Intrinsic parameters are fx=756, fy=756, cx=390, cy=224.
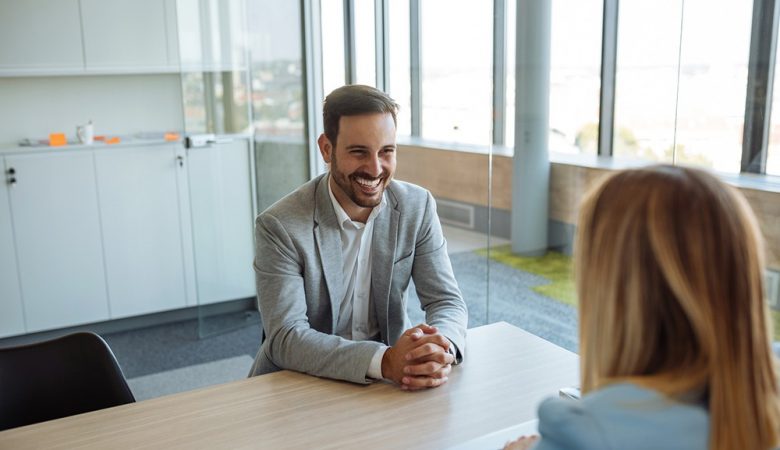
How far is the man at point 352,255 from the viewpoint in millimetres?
1899

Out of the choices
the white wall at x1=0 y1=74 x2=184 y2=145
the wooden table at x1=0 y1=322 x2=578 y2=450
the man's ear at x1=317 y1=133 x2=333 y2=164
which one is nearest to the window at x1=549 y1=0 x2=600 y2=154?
the man's ear at x1=317 y1=133 x2=333 y2=164

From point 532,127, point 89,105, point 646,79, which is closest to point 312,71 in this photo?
point 89,105

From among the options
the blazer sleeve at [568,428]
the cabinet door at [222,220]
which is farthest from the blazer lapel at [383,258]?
the cabinet door at [222,220]

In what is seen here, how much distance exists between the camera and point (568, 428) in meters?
0.88

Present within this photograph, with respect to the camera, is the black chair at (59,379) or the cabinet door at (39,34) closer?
the black chair at (59,379)

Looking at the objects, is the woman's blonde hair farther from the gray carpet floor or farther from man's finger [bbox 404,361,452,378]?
the gray carpet floor

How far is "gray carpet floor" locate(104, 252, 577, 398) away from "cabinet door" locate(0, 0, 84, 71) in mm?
1603

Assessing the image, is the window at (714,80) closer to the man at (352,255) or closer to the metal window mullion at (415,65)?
the man at (352,255)

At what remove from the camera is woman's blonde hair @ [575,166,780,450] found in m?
0.83

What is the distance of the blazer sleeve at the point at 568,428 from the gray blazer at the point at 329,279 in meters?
0.80

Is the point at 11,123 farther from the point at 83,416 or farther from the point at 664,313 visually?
the point at 664,313

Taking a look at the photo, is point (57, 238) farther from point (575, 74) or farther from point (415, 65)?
point (575, 74)

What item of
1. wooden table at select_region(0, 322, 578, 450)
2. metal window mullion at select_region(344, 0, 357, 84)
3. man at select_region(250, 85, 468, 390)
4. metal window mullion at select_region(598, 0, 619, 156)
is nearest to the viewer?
wooden table at select_region(0, 322, 578, 450)

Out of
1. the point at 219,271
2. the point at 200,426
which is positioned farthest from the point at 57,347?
the point at 219,271
